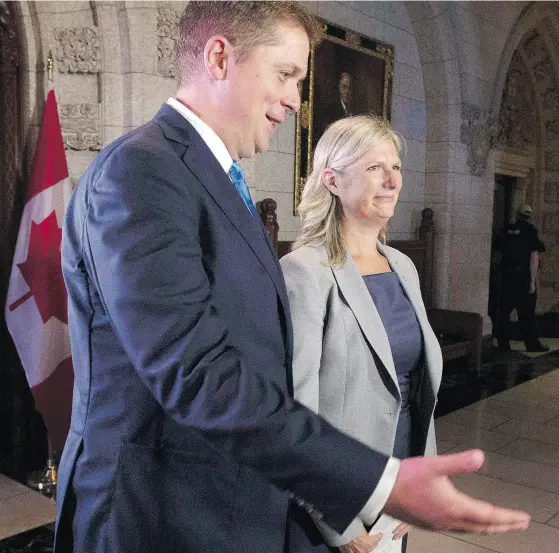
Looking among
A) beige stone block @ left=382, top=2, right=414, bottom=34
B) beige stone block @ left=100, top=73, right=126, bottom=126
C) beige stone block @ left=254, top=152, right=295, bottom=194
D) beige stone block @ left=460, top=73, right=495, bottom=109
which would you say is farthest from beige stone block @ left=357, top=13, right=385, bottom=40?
beige stone block @ left=100, top=73, right=126, bottom=126

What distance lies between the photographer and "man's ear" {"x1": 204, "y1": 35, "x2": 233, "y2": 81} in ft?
3.45

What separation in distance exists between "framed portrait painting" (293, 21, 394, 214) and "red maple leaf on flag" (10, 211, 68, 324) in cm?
276

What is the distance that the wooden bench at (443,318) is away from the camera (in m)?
6.38

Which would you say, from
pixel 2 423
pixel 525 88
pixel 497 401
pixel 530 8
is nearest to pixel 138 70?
pixel 2 423

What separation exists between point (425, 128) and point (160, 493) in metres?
7.07

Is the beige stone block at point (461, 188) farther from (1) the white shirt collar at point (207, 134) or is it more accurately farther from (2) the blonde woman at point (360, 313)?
(1) the white shirt collar at point (207, 134)

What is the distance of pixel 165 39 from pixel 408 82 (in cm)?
389

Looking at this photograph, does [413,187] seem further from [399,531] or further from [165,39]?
[399,531]

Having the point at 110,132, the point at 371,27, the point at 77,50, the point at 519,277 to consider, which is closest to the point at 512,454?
the point at 110,132

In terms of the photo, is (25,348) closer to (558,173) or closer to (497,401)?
(497,401)

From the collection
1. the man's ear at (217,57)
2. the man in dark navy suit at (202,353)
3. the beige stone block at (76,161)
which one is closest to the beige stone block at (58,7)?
the beige stone block at (76,161)

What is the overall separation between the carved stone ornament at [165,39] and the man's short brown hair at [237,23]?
10.0 ft

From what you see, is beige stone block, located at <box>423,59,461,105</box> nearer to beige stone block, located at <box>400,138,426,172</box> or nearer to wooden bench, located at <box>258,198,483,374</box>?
beige stone block, located at <box>400,138,426,172</box>

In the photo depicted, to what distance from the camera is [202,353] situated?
2.75ft
